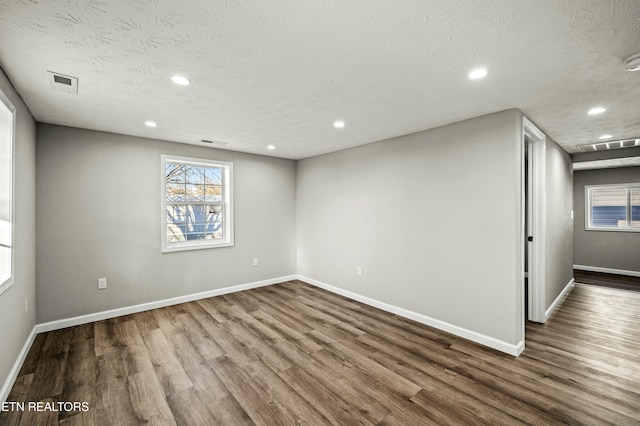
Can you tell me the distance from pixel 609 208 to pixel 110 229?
9.28m

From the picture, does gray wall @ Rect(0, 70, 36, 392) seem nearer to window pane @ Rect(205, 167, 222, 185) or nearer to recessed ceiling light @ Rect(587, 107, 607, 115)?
window pane @ Rect(205, 167, 222, 185)

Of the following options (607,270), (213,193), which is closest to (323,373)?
(213,193)

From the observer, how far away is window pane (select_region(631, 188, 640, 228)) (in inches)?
225

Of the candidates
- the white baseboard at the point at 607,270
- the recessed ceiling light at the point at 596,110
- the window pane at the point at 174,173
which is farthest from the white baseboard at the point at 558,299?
the window pane at the point at 174,173

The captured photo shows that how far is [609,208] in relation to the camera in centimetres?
600

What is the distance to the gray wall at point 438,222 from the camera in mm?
2730

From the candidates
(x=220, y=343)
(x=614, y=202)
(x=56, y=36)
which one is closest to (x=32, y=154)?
(x=56, y=36)

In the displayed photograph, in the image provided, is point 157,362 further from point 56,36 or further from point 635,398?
point 635,398

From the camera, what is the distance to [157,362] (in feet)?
8.35

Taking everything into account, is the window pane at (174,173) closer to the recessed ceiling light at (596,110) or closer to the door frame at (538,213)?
the door frame at (538,213)

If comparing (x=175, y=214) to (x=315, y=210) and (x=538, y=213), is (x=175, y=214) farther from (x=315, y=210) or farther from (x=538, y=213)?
(x=538, y=213)

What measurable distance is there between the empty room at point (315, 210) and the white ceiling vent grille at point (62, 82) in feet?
0.07

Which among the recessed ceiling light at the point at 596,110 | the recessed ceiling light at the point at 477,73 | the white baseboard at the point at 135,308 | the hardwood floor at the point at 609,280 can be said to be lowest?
the hardwood floor at the point at 609,280

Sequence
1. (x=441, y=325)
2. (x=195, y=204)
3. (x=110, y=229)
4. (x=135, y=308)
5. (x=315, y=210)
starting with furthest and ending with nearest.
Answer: (x=315, y=210)
(x=195, y=204)
(x=135, y=308)
(x=110, y=229)
(x=441, y=325)
